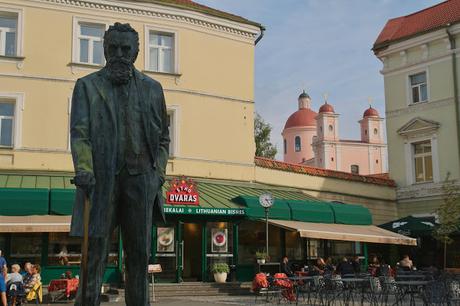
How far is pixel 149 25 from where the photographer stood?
24156 mm

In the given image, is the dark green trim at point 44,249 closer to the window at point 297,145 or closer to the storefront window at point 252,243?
the storefront window at point 252,243

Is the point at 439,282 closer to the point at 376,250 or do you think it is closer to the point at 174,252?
the point at 174,252

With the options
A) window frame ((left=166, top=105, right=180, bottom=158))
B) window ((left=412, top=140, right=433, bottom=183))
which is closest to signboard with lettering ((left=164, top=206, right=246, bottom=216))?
window frame ((left=166, top=105, right=180, bottom=158))

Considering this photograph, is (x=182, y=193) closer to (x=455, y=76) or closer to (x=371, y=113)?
(x=455, y=76)

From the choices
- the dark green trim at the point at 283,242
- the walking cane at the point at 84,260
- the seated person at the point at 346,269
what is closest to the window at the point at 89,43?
the dark green trim at the point at 283,242

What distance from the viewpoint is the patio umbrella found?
2597 cm

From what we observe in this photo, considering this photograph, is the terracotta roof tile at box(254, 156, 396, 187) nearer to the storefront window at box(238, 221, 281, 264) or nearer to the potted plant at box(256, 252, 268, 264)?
the storefront window at box(238, 221, 281, 264)

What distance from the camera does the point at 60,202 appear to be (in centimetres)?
1956

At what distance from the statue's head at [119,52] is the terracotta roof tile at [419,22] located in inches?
1011

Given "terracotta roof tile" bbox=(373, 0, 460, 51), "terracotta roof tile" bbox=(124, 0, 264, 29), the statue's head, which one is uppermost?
"terracotta roof tile" bbox=(373, 0, 460, 51)

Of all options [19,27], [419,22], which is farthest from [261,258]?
[419,22]

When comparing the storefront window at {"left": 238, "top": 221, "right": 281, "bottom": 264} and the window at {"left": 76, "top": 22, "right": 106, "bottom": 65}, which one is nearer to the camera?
the window at {"left": 76, "top": 22, "right": 106, "bottom": 65}

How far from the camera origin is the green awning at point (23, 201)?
1903 cm

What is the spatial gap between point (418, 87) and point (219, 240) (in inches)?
547
